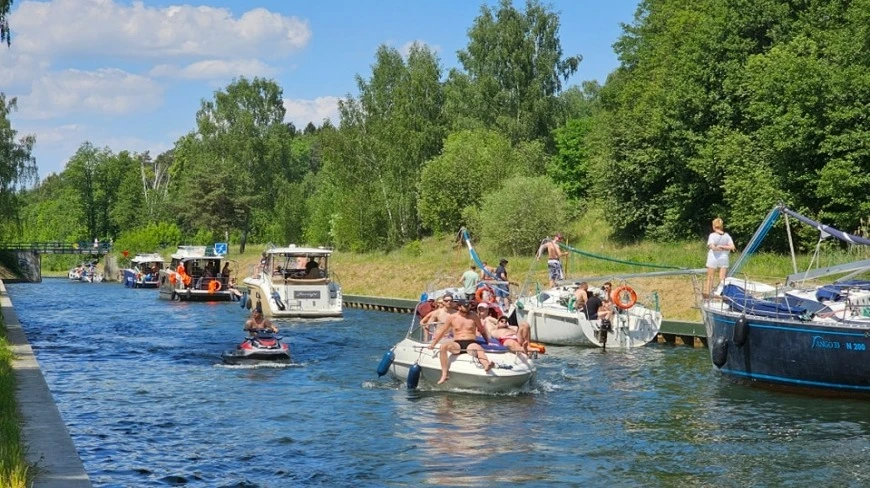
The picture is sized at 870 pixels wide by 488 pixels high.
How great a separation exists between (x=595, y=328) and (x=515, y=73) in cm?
4647

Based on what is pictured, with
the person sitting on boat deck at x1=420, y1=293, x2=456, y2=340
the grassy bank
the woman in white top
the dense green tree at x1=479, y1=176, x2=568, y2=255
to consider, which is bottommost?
the grassy bank

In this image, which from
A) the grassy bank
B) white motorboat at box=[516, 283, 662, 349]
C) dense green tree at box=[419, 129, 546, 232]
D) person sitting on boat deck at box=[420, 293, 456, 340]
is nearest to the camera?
the grassy bank

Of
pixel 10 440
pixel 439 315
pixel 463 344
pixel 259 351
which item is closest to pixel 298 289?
pixel 259 351

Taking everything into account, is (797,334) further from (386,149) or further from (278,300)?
(386,149)

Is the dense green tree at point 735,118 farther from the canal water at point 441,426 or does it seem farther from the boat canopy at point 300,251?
the boat canopy at point 300,251

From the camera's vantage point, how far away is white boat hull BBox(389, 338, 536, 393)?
77.4 feet

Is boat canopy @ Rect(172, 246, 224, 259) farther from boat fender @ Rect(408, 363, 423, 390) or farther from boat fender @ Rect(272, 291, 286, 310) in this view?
boat fender @ Rect(408, 363, 423, 390)

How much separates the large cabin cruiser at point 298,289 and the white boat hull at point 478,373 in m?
22.8

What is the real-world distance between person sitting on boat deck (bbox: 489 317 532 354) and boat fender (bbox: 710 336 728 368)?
4.46 m

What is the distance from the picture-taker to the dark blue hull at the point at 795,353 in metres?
23.1

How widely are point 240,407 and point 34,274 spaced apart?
296 feet

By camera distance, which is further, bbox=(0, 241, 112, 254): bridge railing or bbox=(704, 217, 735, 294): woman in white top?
bbox=(0, 241, 112, 254): bridge railing

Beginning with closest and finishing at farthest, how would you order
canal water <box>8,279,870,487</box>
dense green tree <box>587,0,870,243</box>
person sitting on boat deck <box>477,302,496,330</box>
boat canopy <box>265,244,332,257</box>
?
canal water <box>8,279,870,487</box>
person sitting on boat deck <box>477,302,496,330</box>
dense green tree <box>587,0,870,243</box>
boat canopy <box>265,244,332,257</box>

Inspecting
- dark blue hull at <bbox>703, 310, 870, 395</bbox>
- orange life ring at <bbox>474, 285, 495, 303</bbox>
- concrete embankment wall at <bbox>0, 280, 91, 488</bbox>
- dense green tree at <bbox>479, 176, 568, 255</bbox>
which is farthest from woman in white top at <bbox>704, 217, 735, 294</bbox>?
dense green tree at <bbox>479, 176, 568, 255</bbox>
